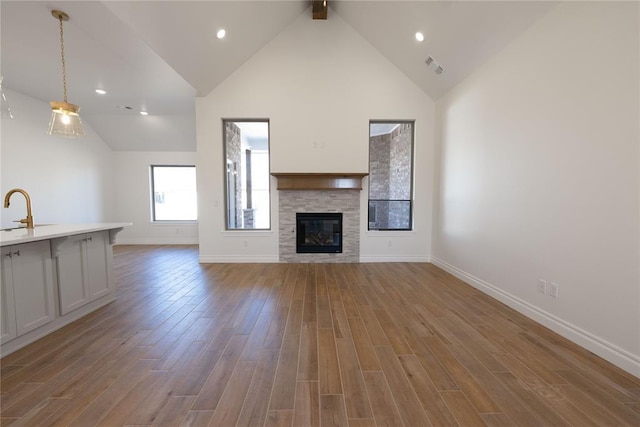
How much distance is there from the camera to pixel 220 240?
15.1ft

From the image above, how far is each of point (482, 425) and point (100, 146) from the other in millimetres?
8459

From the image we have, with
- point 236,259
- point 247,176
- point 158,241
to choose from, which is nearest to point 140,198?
point 158,241

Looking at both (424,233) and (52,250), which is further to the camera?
(424,233)

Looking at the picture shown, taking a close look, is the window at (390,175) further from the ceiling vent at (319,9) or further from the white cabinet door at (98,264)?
the white cabinet door at (98,264)

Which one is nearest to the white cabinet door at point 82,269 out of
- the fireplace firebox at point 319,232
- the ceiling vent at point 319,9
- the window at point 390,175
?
the fireplace firebox at point 319,232

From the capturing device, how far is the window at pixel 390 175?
15.6ft

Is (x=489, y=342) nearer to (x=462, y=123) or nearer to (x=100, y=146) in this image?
(x=462, y=123)

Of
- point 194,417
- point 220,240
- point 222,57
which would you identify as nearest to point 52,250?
point 194,417

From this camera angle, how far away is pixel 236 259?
4.61 m

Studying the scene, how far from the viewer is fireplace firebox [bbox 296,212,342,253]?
4.67m

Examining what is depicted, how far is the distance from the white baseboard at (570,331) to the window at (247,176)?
371 centimetres

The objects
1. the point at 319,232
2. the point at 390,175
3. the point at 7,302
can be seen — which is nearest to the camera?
the point at 7,302

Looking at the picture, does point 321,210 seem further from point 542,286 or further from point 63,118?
point 63,118

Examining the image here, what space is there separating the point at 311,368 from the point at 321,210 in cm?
319
